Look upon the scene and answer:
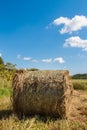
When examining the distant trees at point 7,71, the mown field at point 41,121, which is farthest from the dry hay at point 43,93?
the distant trees at point 7,71

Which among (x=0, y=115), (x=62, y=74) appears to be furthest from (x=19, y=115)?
(x=62, y=74)

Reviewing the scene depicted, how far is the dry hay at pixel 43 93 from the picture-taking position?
8820mm

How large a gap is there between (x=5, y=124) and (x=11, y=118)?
31.9 inches

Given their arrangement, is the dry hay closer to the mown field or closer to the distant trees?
the mown field

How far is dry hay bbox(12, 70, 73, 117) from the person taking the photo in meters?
8.82

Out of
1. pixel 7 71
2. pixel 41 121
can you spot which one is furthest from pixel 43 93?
pixel 7 71

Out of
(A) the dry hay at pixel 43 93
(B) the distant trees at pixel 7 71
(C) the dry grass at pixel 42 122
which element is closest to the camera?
(C) the dry grass at pixel 42 122

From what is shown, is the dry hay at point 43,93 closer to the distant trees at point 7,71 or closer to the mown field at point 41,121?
the mown field at point 41,121

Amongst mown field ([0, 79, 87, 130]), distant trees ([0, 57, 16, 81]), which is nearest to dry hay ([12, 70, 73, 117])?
mown field ([0, 79, 87, 130])

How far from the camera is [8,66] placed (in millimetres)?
24172

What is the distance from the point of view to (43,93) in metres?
8.87

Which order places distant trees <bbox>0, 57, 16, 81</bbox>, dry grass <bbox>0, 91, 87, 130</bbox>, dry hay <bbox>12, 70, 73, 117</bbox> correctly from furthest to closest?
distant trees <bbox>0, 57, 16, 81</bbox> → dry hay <bbox>12, 70, 73, 117</bbox> → dry grass <bbox>0, 91, 87, 130</bbox>

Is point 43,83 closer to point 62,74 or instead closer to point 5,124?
point 62,74

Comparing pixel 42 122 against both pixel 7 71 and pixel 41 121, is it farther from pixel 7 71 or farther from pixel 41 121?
pixel 7 71
